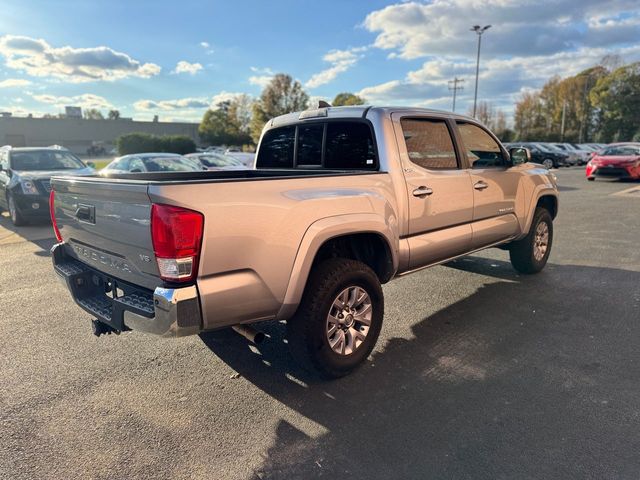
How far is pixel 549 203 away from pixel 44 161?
35.8ft

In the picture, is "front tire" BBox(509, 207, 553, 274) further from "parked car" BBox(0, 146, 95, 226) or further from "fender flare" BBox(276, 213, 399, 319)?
"parked car" BBox(0, 146, 95, 226)

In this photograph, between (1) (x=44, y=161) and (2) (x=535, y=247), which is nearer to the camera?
(2) (x=535, y=247)

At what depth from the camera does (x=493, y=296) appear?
16.7ft

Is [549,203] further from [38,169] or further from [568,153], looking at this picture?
[568,153]

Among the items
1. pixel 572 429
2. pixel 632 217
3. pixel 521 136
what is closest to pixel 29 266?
pixel 572 429

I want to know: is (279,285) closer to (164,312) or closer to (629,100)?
(164,312)

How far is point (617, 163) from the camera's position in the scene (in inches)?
734

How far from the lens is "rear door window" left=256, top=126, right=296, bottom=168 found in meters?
4.70

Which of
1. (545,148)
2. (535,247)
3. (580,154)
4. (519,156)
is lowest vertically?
(535,247)

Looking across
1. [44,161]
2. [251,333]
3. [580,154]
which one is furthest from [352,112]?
[580,154]

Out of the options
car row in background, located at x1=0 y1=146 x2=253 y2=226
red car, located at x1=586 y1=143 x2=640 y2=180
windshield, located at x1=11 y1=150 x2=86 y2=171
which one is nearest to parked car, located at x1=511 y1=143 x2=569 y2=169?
red car, located at x1=586 y1=143 x2=640 y2=180

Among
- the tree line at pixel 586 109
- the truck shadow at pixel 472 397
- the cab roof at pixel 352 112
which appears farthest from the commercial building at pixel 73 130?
the truck shadow at pixel 472 397

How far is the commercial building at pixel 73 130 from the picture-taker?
2618 inches

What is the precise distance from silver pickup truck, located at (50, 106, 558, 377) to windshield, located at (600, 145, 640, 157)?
18.2 metres
